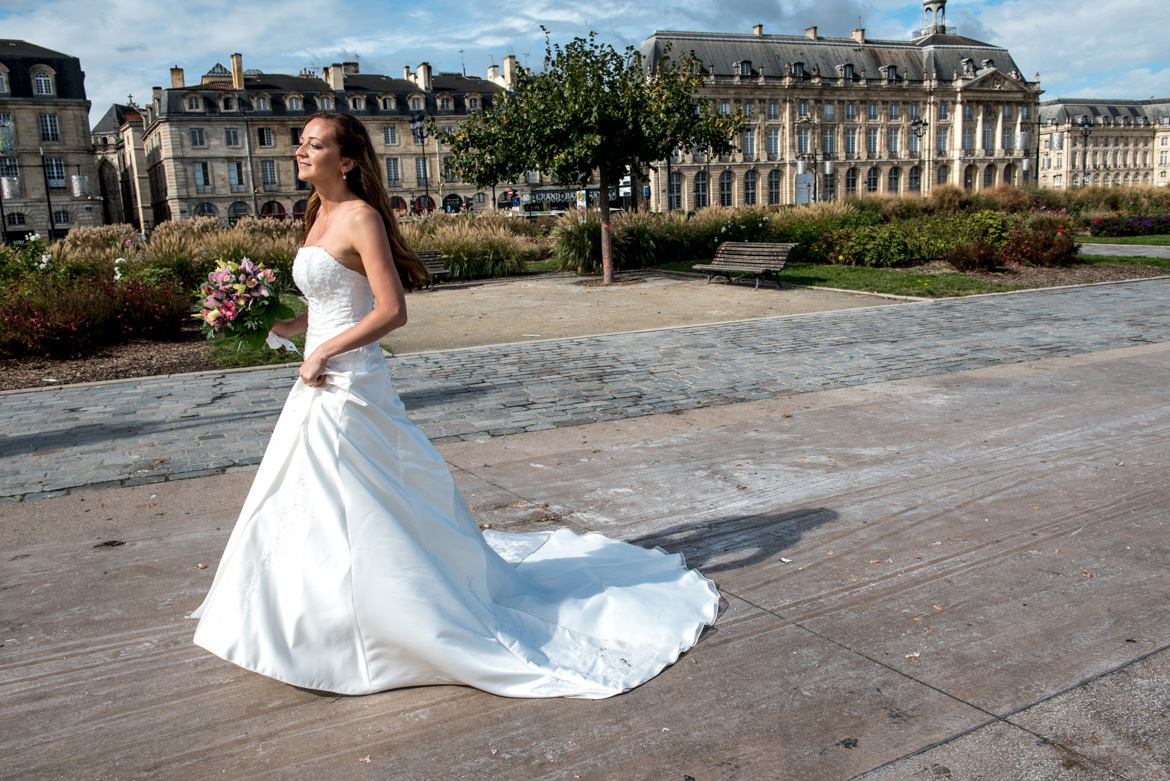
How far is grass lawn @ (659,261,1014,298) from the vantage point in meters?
14.2

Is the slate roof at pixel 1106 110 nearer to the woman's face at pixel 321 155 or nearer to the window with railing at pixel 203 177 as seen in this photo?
the window with railing at pixel 203 177

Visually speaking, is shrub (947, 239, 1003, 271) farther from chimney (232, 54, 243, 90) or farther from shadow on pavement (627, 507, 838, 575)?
chimney (232, 54, 243, 90)

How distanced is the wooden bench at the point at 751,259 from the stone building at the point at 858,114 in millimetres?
61539

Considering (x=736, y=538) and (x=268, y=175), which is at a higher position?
(x=268, y=175)

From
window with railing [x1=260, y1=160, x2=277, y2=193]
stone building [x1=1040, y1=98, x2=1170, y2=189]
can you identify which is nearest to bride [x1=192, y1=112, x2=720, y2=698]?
window with railing [x1=260, y1=160, x2=277, y2=193]

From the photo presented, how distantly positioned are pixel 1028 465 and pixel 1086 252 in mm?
18519

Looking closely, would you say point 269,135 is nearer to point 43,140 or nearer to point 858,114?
point 43,140

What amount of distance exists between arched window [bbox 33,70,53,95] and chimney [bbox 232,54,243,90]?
41.3ft

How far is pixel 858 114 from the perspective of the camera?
283 ft

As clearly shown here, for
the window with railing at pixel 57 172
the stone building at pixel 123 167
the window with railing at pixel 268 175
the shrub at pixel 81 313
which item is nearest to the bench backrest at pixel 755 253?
the shrub at pixel 81 313

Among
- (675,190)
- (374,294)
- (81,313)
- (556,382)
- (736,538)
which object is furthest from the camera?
(675,190)

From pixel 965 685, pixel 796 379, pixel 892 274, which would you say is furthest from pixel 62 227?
pixel 965 685

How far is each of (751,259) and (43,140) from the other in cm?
6475

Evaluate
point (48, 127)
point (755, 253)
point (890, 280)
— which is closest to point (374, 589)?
point (890, 280)
